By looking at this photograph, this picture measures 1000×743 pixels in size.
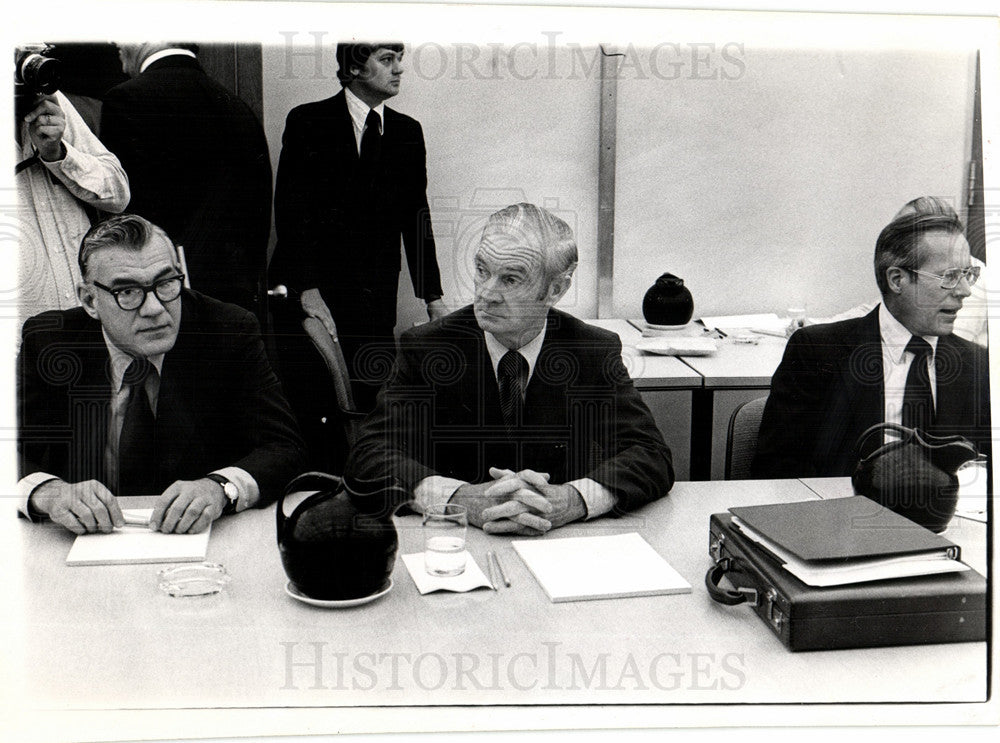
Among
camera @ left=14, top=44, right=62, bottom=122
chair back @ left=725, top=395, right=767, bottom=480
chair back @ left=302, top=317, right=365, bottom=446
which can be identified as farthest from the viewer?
chair back @ left=725, top=395, right=767, bottom=480

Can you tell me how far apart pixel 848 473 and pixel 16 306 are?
5.11ft

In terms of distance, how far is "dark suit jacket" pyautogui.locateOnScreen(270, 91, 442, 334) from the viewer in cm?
163

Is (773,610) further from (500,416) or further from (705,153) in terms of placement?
(705,153)

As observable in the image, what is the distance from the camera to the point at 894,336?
1736mm

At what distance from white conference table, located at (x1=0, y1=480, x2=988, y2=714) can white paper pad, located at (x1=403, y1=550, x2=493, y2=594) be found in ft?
0.05

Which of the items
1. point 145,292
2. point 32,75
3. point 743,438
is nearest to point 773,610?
point 743,438

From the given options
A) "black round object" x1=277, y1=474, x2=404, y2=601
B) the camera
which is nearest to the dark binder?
"black round object" x1=277, y1=474, x2=404, y2=601

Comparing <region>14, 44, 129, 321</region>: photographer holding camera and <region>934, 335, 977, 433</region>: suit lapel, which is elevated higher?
<region>14, 44, 129, 321</region>: photographer holding camera

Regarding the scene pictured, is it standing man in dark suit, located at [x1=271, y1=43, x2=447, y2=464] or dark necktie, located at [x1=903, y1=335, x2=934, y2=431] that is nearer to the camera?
standing man in dark suit, located at [x1=271, y1=43, x2=447, y2=464]

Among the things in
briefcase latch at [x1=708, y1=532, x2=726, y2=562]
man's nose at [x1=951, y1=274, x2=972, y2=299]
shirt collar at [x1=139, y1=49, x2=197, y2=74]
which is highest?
shirt collar at [x1=139, y1=49, x2=197, y2=74]

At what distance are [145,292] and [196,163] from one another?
245 mm

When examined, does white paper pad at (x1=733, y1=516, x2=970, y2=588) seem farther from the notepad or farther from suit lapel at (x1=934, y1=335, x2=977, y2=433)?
suit lapel at (x1=934, y1=335, x2=977, y2=433)

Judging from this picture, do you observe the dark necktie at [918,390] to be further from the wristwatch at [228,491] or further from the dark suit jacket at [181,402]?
the wristwatch at [228,491]

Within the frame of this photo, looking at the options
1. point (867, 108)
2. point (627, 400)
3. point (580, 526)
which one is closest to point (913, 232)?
point (867, 108)
